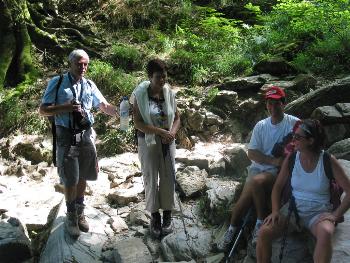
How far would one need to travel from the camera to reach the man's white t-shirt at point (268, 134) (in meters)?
4.70

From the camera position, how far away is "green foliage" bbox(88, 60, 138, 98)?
33.4 feet

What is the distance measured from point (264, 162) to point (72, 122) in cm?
229

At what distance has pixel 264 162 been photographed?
466cm

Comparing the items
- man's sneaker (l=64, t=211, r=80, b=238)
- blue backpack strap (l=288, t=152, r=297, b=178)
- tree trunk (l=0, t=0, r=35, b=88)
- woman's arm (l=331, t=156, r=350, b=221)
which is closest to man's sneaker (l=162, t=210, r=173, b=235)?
man's sneaker (l=64, t=211, r=80, b=238)

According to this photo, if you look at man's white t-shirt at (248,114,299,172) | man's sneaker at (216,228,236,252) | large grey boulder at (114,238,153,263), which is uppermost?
man's white t-shirt at (248,114,299,172)

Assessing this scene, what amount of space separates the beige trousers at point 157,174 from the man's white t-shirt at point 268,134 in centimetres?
107

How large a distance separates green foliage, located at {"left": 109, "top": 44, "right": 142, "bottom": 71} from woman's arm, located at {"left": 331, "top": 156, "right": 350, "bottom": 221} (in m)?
8.28

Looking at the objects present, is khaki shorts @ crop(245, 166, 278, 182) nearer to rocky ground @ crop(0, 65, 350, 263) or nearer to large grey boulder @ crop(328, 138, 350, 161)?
rocky ground @ crop(0, 65, 350, 263)

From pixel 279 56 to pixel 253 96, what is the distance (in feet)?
5.37

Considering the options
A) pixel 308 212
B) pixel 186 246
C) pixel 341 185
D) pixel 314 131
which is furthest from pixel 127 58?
pixel 341 185

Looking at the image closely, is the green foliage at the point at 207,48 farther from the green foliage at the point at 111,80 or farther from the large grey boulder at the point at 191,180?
the large grey boulder at the point at 191,180

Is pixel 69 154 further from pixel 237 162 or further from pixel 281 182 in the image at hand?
pixel 237 162

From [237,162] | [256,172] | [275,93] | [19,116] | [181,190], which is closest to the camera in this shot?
[275,93]

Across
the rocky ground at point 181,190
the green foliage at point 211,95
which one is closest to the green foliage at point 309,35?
the rocky ground at point 181,190
